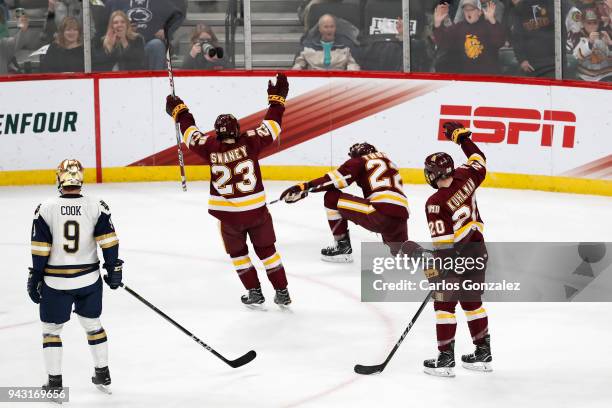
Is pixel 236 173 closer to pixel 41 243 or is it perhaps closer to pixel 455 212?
pixel 455 212

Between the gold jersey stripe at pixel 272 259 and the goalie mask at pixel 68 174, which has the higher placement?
the goalie mask at pixel 68 174

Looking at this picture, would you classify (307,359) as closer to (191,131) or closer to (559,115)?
(191,131)

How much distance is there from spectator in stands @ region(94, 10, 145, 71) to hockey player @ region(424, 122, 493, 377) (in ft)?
21.0

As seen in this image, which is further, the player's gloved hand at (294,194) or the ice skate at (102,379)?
the player's gloved hand at (294,194)

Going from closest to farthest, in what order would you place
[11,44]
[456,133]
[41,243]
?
[41,243], [456,133], [11,44]

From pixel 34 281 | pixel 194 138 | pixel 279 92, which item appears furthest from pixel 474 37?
pixel 34 281

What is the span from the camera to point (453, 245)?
20.2 feet

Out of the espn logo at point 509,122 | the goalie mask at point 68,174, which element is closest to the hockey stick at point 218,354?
the goalie mask at point 68,174

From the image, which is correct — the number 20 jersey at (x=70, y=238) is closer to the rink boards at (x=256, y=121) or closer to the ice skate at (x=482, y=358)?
the ice skate at (x=482, y=358)

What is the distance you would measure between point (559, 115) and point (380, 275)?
133 inches

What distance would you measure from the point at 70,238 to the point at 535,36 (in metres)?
6.90

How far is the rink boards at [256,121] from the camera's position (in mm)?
11586

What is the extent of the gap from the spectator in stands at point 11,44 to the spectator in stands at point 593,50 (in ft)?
17.2

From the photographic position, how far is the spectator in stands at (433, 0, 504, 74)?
11.7m
